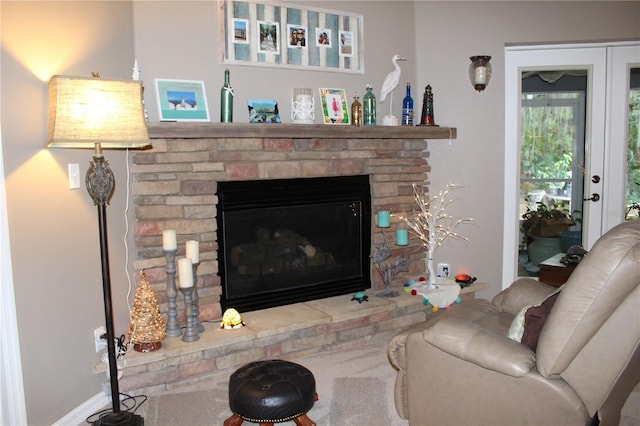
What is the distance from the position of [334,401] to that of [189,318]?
37.8 inches

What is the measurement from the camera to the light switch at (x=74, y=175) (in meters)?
2.52

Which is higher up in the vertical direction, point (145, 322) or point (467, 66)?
point (467, 66)

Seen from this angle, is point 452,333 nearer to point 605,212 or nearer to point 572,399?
point 572,399

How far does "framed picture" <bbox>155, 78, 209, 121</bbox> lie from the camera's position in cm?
307

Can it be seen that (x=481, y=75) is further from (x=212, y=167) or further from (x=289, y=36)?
(x=212, y=167)

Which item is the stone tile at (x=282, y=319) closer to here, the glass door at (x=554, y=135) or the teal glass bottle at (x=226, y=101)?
the teal glass bottle at (x=226, y=101)

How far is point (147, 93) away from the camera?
3.09 meters

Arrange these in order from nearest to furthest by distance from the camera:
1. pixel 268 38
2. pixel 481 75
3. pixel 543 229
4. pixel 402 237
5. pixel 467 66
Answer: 1. pixel 268 38
2. pixel 402 237
3. pixel 481 75
4. pixel 467 66
5. pixel 543 229

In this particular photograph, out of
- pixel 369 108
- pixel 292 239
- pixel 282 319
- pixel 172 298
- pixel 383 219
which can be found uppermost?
pixel 369 108

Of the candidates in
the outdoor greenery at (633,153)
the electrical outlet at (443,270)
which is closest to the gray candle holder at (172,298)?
the electrical outlet at (443,270)

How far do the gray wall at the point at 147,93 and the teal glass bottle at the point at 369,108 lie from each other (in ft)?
0.53

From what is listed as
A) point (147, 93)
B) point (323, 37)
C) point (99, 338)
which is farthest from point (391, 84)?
point (99, 338)

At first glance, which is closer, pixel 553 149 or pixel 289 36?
pixel 289 36

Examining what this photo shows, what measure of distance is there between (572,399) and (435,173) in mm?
2510
